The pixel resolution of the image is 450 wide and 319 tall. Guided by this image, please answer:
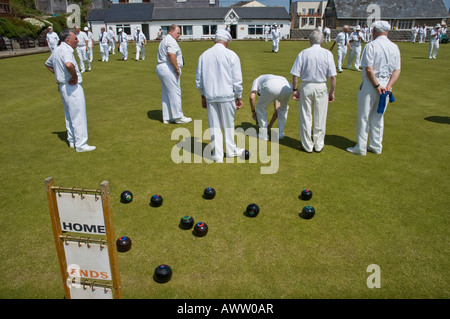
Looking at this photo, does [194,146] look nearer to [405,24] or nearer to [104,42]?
[104,42]

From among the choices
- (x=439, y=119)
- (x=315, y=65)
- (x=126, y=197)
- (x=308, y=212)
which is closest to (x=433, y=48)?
(x=439, y=119)

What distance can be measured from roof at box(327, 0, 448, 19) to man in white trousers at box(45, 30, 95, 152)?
210ft

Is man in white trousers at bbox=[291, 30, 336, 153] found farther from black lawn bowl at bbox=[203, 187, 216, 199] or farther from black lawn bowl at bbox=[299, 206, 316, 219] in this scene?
black lawn bowl at bbox=[203, 187, 216, 199]

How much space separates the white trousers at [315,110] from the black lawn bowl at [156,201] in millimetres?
3712

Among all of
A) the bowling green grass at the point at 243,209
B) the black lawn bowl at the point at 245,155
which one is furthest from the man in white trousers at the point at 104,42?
the black lawn bowl at the point at 245,155

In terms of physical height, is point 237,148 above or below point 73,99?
below

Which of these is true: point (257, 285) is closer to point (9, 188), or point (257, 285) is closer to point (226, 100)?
point (226, 100)

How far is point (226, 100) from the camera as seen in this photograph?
6.73 metres

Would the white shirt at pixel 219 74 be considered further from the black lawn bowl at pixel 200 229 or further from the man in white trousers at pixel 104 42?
the man in white trousers at pixel 104 42

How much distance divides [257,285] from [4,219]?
158 inches

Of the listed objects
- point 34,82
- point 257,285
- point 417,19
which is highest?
point 417,19

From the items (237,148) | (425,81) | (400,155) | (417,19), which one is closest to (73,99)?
(237,148)

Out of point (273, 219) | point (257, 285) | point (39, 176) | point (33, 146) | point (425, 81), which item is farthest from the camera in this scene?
point (425, 81)

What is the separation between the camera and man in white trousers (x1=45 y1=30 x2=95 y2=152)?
7008mm
